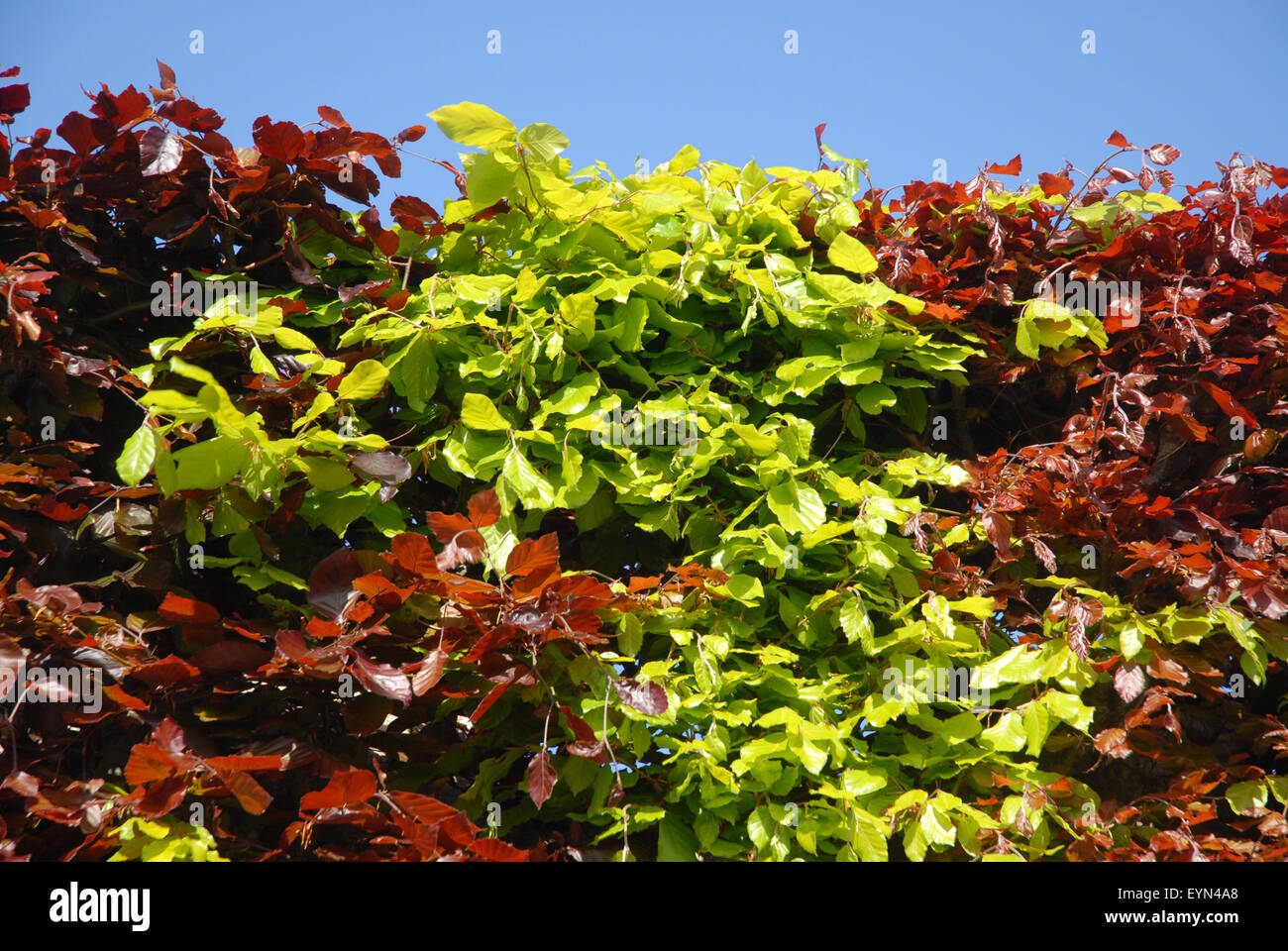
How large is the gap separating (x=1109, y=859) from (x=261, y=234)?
113 inches

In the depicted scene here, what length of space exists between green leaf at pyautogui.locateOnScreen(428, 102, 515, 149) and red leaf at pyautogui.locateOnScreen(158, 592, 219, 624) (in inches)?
52.4

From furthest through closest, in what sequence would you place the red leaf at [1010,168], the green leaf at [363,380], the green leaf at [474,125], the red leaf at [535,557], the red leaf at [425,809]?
the red leaf at [1010,168], the green leaf at [474,125], the green leaf at [363,380], the red leaf at [535,557], the red leaf at [425,809]

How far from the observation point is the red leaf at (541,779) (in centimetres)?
213

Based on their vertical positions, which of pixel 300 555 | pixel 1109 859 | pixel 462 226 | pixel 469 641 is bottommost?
pixel 1109 859

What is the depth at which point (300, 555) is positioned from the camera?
2.65 m

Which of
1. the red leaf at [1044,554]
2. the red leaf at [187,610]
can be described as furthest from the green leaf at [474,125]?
the red leaf at [1044,554]

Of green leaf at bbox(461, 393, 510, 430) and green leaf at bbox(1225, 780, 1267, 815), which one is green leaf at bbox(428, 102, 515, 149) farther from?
green leaf at bbox(1225, 780, 1267, 815)

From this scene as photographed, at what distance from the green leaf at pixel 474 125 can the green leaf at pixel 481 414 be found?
686 millimetres

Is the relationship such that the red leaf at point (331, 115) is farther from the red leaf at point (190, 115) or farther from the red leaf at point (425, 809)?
the red leaf at point (425, 809)

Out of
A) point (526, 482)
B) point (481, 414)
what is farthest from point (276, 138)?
point (526, 482)

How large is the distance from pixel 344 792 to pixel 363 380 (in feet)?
3.18

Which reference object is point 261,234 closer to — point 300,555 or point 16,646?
point 300,555

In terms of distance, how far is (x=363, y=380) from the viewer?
7.84 feet
